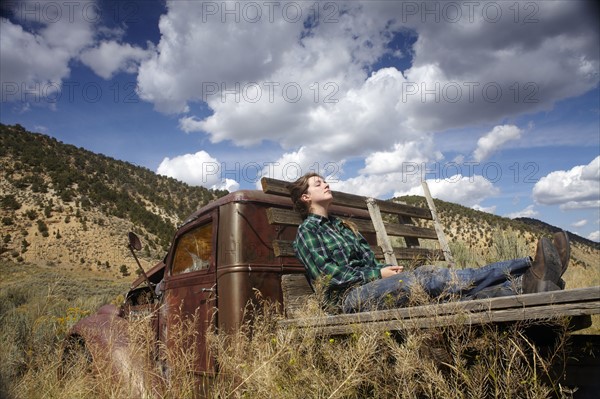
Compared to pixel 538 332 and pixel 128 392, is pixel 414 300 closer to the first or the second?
pixel 538 332

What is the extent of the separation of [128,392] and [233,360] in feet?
2.37

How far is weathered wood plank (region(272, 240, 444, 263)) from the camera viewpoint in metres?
3.47

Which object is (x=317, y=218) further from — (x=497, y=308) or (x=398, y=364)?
(x=497, y=308)

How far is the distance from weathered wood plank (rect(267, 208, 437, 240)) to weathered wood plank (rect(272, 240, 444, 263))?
0.63 ft

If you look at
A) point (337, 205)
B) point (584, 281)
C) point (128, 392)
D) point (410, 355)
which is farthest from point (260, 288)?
point (584, 281)

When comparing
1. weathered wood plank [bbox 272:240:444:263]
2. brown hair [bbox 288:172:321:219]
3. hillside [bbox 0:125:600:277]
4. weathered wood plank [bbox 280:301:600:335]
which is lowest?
weathered wood plank [bbox 280:301:600:335]

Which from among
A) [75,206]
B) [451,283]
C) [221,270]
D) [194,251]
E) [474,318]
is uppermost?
[75,206]

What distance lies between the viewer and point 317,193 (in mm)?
3764

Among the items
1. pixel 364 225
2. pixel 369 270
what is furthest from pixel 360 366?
pixel 364 225

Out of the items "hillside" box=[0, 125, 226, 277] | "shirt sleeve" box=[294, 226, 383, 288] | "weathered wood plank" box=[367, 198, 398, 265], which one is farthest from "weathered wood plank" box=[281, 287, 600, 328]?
"hillside" box=[0, 125, 226, 277]

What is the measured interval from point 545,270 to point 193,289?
2727 mm

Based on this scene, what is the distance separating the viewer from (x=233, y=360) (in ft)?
8.71

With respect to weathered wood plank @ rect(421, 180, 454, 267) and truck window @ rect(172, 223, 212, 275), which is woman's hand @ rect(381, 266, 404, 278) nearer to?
truck window @ rect(172, 223, 212, 275)

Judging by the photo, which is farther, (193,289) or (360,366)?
(193,289)
